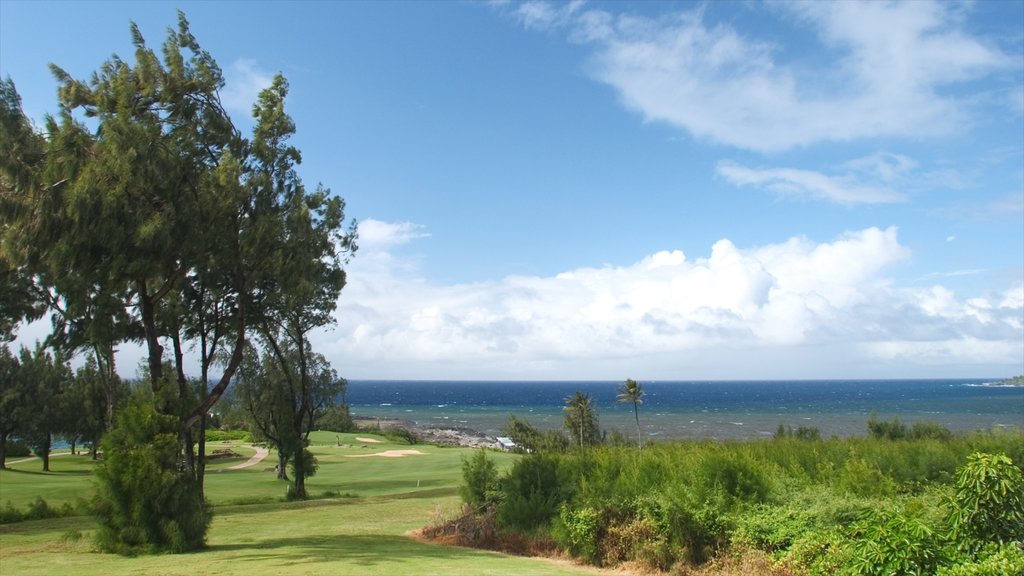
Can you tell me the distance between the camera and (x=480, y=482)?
16.2 m

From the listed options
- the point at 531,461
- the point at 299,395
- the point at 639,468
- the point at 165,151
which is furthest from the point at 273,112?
the point at 299,395

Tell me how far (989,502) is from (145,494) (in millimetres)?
14134

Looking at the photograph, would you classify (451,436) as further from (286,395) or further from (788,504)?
(788,504)

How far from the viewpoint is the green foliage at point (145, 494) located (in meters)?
14.0

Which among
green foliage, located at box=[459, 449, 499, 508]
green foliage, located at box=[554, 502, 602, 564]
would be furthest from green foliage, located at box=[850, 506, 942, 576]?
green foliage, located at box=[459, 449, 499, 508]

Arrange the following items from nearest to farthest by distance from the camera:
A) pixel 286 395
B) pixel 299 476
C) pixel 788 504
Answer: pixel 788 504, pixel 299 476, pixel 286 395

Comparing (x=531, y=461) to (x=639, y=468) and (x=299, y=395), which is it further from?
(x=299, y=395)

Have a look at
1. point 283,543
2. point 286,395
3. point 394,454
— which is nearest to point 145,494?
point 283,543

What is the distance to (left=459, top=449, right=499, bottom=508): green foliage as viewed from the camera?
52.6ft

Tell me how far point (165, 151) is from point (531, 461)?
33.7 ft

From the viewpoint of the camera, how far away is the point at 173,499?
1430cm

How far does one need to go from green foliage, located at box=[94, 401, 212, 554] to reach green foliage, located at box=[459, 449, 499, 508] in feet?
18.4

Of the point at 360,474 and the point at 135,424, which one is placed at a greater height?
the point at 135,424

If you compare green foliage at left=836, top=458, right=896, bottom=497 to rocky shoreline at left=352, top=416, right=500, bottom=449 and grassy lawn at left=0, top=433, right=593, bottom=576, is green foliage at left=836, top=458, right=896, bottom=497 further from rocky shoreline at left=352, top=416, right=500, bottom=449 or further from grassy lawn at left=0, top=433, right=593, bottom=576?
rocky shoreline at left=352, top=416, right=500, bottom=449
